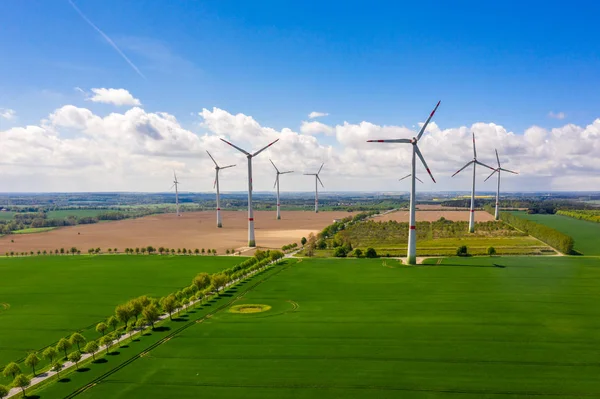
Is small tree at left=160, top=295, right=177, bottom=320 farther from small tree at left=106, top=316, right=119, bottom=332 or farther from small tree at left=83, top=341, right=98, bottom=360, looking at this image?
small tree at left=83, top=341, right=98, bottom=360

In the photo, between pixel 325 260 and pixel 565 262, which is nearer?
pixel 565 262

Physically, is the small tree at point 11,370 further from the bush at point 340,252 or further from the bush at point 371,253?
the bush at point 371,253

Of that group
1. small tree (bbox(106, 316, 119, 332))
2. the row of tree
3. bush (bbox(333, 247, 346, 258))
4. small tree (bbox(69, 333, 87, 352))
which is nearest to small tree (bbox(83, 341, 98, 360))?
small tree (bbox(69, 333, 87, 352))

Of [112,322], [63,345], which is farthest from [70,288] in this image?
[63,345]

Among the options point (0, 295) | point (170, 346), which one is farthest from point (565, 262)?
point (0, 295)

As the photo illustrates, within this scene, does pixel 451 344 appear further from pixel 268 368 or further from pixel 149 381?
pixel 149 381

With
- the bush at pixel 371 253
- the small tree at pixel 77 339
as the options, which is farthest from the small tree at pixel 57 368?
the bush at pixel 371 253
